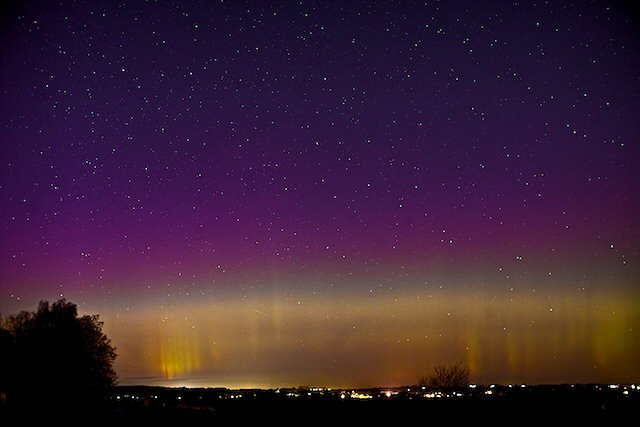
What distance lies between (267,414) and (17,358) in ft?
62.5

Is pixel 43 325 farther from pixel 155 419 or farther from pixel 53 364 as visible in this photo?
pixel 155 419

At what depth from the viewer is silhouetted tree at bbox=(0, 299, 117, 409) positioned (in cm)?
4525

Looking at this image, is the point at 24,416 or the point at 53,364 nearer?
the point at 24,416

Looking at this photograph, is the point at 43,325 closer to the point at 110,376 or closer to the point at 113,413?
the point at 110,376

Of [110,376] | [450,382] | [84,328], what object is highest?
[84,328]

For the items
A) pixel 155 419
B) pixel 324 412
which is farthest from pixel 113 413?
→ pixel 324 412

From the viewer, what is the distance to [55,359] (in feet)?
159

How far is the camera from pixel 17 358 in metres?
46.7

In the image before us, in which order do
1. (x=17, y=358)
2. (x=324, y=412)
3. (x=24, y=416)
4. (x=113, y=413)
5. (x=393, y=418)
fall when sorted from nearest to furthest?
(x=24, y=416) < (x=113, y=413) < (x=393, y=418) < (x=324, y=412) < (x=17, y=358)

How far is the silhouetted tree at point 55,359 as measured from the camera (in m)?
45.2

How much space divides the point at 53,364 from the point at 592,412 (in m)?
36.6

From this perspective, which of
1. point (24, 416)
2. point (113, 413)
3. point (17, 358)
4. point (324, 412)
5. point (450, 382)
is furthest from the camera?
point (450, 382)

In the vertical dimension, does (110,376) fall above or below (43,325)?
below

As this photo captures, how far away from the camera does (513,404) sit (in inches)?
1896
